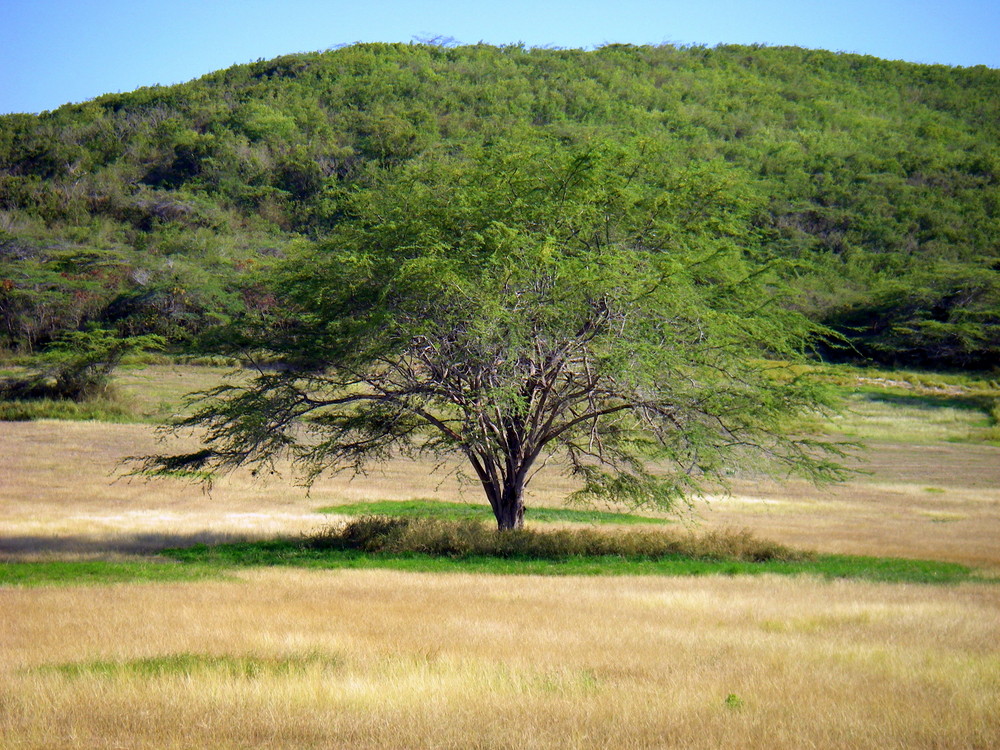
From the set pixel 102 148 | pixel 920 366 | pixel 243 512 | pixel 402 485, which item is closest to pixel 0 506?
pixel 243 512

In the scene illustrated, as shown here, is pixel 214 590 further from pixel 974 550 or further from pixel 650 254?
pixel 974 550

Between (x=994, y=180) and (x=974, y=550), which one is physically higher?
(x=994, y=180)

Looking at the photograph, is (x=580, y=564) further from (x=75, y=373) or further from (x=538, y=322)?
(x=75, y=373)

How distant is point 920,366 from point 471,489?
58.5 m

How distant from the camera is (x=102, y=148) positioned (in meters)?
125

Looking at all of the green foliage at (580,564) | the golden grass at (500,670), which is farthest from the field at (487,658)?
the green foliage at (580,564)

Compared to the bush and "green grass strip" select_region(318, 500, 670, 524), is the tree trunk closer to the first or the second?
the bush

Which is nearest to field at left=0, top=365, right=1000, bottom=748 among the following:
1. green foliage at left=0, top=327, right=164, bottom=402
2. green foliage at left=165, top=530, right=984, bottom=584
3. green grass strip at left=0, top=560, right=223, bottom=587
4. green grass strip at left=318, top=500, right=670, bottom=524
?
green grass strip at left=0, top=560, right=223, bottom=587

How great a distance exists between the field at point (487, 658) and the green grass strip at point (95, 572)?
0.49 m

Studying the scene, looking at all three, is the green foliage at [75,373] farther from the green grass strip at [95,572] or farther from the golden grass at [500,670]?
the golden grass at [500,670]

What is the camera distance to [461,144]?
75.0 ft

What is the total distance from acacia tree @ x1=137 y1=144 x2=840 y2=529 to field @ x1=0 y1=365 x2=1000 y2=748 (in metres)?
3.44

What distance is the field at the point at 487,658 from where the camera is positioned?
6.67m

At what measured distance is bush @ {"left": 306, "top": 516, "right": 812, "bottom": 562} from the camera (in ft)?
68.3
